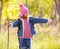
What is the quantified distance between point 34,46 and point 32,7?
96cm

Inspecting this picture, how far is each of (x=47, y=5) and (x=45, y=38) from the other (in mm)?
690

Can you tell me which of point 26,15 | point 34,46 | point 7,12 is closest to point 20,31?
point 26,15

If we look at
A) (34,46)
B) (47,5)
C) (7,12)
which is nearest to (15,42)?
(34,46)

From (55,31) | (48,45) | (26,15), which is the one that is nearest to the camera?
(26,15)

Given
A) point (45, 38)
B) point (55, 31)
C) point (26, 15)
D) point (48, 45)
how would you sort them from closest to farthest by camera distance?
point (26, 15) → point (48, 45) → point (45, 38) → point (55, 31)

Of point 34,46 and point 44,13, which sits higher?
point 44,13

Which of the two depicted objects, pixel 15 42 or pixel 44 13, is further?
pixel 44 13

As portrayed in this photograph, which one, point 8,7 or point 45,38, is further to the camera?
point 8,7

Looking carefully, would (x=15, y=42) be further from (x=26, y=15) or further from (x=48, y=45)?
(x=26, y=15)

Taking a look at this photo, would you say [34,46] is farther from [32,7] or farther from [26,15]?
[32,7]

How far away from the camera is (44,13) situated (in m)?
4.16

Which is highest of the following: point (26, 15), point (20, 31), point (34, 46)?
point (26, 15)

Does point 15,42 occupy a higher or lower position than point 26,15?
lower

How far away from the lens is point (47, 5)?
4121 millimetres
